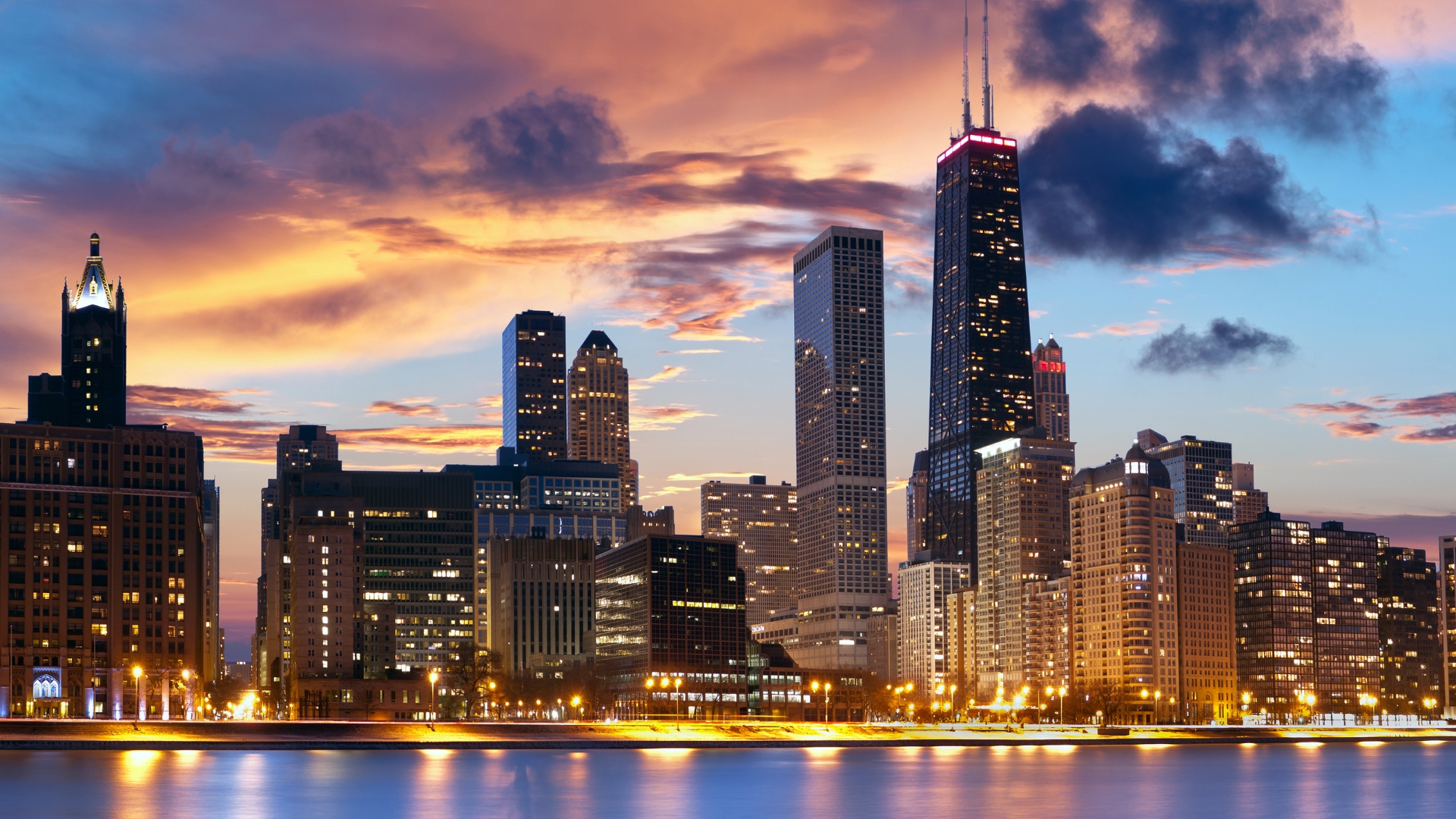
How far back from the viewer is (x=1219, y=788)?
518ft

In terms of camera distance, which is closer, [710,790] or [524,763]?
[710,790]

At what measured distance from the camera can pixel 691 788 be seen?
14712 cm

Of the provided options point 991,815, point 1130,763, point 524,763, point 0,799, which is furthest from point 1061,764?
point 0,799

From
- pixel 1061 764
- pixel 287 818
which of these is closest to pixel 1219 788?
pixel 1061 764

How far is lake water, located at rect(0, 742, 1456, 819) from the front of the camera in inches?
4914

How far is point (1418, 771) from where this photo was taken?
19688 centimetres

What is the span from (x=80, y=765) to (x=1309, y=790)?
120504mm

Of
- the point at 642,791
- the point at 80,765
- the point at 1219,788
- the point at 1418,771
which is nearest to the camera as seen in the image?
the point at 642,791

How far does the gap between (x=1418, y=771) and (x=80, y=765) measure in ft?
483

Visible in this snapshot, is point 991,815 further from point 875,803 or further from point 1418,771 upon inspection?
point 1418,771

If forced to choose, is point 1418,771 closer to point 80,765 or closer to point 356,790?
point 356,790

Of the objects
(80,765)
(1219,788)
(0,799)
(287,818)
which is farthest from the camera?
(80,765)

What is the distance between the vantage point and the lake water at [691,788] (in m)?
125

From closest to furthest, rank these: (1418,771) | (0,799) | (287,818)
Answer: (287,818) < (0,799) < (1418,771)
